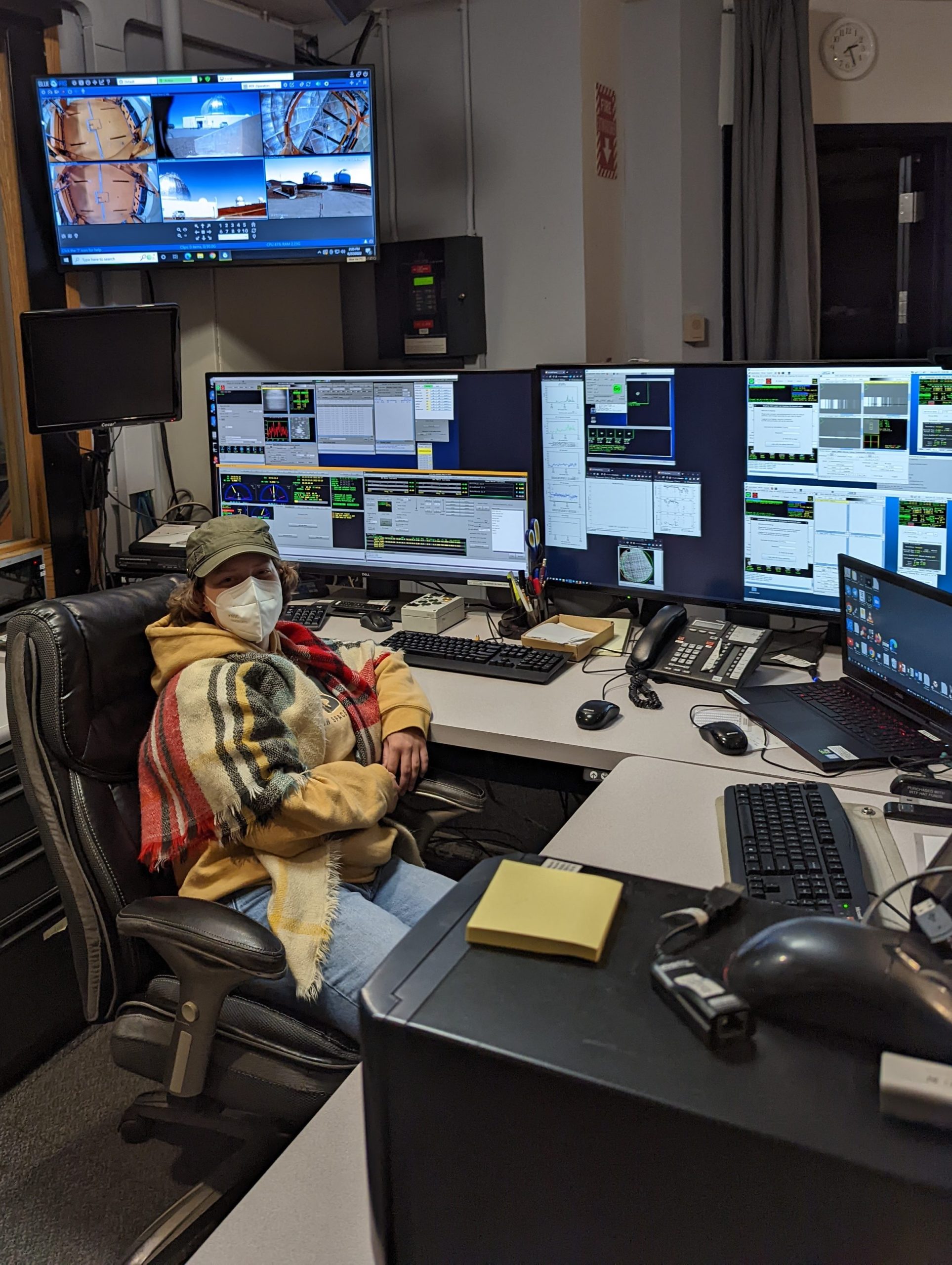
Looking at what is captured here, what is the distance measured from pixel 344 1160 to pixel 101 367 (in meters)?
2.11

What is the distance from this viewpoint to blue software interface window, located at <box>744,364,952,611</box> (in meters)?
2.01

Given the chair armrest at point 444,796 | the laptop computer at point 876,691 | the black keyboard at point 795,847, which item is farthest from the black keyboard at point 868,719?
the chair armrest at point 444,796

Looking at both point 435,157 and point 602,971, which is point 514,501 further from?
point 602,971

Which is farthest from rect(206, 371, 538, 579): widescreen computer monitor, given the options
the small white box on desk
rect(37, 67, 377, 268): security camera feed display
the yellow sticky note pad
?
the yellow sticky note pad

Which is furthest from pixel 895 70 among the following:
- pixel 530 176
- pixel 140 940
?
pixel 140 940

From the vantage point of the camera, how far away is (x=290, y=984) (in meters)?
1.59

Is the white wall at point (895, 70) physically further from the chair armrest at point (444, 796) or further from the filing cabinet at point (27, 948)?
the filing cabinet at point (27, 948)

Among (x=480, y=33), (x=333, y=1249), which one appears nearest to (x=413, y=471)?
(x=480, y=33)

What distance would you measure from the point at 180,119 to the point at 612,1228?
282 cm

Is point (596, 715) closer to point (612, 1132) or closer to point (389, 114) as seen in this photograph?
point (612, 1132)

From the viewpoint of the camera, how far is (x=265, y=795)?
5.35ft

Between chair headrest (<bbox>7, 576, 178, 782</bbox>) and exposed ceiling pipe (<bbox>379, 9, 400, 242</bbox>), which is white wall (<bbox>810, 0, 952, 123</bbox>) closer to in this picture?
exposed ceiling pipe (<bbox>379, 9, 400, 242</bbox>)

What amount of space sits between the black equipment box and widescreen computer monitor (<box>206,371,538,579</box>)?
182 centimetres

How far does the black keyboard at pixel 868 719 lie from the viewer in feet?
5.81
